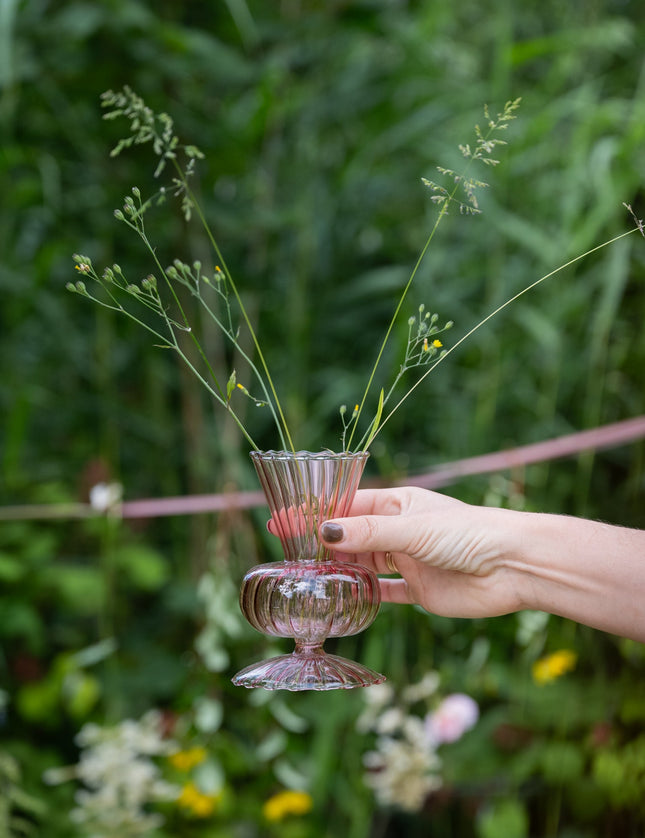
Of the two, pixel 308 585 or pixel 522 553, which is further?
pixel 522 553

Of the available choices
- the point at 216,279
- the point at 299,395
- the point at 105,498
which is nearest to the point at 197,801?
the point at 105,498

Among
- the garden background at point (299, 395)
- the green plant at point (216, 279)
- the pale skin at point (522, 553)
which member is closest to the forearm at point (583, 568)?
the pale skin at point (522, 553)

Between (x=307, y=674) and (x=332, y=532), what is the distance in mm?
81

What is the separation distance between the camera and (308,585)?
51cm

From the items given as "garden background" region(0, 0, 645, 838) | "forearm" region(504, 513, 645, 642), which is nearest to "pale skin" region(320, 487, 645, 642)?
"forearm" region(504, 513, 645, 642)

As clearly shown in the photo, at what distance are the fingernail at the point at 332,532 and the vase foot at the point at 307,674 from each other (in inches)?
2.8

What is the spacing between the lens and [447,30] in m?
1.81

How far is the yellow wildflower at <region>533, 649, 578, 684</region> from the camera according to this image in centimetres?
134

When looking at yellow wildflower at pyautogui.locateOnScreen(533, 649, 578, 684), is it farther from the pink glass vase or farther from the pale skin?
the pink glass vase

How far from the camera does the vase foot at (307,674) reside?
49 cm

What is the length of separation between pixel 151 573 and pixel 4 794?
0.37 m

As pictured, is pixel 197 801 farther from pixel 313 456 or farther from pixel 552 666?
pixel 313 456

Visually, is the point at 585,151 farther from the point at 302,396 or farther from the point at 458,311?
the point at 302,396

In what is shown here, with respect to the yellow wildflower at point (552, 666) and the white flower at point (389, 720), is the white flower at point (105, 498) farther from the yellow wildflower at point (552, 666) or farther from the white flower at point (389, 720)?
the yellow wildflower at point (552, 666)
